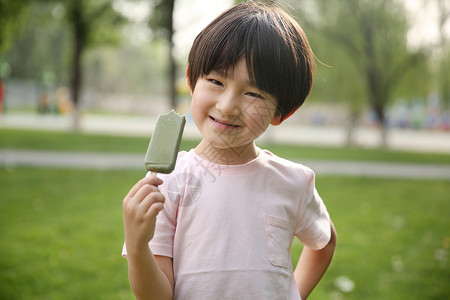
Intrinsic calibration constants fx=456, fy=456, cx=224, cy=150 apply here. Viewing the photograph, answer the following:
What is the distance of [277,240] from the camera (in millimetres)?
1266

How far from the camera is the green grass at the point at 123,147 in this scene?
1054 cm

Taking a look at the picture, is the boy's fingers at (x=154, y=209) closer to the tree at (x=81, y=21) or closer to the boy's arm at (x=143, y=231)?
the boy's arm at (x=143, y=231)

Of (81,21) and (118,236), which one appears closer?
(118,236)

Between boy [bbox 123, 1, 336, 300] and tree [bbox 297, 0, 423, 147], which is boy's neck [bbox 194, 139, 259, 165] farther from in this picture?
tree [bbox 297, 0, 423, 147]

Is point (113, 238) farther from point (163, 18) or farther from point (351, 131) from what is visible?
point (351, 131)

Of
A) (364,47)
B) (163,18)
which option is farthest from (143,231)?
(163,18)

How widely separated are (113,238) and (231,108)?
12.1 ft

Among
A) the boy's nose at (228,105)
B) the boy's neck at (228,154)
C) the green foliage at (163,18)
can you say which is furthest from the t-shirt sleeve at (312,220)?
the green foliage at (163,18)

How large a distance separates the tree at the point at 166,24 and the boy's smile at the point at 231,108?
12.2 metres

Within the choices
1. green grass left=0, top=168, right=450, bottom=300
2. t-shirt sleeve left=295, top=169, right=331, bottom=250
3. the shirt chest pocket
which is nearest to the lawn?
green grass left=0, top=168, right=450, bottom=300

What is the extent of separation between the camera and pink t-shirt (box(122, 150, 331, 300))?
1.21m

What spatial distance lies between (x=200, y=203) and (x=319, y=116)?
30.9 m

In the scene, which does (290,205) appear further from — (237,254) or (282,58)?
(282,58)

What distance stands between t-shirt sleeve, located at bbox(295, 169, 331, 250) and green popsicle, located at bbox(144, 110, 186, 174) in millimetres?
446
